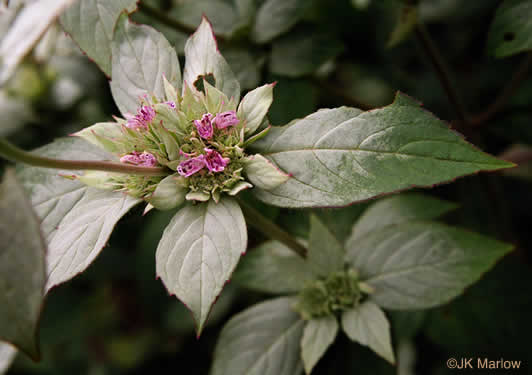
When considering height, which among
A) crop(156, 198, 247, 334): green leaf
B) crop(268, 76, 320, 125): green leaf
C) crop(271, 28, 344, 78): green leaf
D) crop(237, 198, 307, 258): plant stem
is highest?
crop(271, 28, 344, 78): green leaf

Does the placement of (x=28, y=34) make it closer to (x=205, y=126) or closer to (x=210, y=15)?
(x=205, y=126)

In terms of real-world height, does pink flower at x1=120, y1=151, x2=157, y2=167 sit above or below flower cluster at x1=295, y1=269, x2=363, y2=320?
above

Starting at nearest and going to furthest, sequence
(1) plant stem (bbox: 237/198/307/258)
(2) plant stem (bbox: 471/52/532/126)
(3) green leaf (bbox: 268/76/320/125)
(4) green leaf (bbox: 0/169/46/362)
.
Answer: (4) green leaf (bbox: 0/169/46/362) → (1) plant stem (bbox: 237/198/307/258) → (3) green leaf (bbox: 268/76/320/125) → (2) plant stem (bbox: 471/52/532/126)

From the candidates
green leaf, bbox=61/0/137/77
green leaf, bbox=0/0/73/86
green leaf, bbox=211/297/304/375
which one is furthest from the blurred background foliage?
green leaf, bbox=0/0/73/86

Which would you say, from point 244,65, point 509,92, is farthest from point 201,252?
point 509,92

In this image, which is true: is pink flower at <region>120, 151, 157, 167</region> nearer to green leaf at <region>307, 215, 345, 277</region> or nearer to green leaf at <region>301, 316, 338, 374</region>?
green leaf at <region>307, 215, 345, 277</region>
